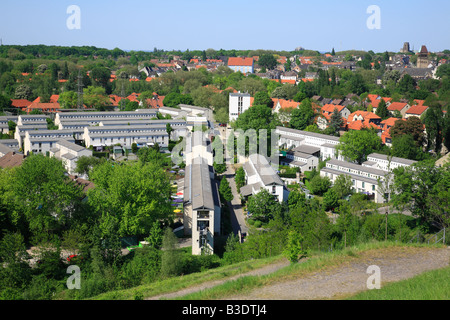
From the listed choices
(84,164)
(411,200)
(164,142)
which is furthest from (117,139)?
(411,200)

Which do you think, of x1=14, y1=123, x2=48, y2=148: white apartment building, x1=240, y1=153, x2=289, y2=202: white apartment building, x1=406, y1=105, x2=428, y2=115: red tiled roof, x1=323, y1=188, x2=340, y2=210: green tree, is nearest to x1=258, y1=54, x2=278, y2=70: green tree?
x1=406, y1=105, x2=428, y2=115: red tiled roof

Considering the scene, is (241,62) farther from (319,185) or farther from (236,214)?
(236,214)

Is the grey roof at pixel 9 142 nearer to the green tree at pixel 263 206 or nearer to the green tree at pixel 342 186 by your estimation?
the green tree at pixel 263 206

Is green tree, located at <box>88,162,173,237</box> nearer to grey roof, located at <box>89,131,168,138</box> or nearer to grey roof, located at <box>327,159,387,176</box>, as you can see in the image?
grey roof, located at <box>327,159,387,176</box>

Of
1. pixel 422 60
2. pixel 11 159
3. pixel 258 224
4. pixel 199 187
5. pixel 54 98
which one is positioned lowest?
pixel 258 224

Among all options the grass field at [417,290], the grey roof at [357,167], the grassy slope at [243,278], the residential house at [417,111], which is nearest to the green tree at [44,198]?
the grassy slope at [243,278]

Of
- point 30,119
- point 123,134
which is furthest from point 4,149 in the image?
point 123,134
